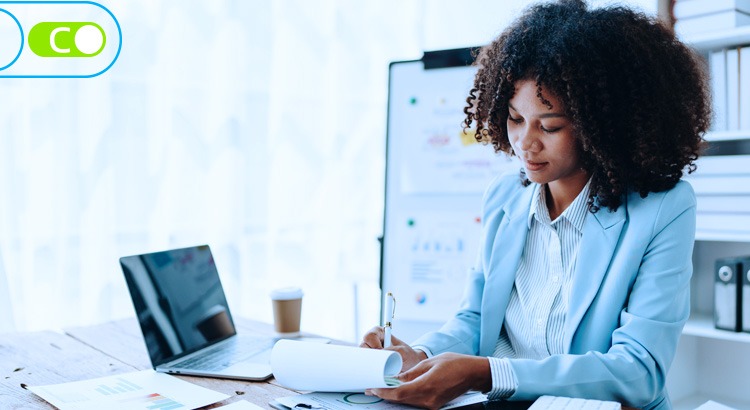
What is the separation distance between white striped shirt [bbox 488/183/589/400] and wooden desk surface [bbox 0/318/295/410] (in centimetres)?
51

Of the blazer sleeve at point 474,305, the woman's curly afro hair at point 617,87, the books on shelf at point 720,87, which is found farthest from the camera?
the books on shelf at point 720,87

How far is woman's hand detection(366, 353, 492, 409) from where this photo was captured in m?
1.05

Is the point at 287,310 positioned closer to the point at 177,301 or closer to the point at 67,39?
the point at 177,301

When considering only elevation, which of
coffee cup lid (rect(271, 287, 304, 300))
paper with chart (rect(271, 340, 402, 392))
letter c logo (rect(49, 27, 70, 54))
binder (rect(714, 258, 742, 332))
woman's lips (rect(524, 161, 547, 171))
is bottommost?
binder (rect(714, 258, 742, 332))

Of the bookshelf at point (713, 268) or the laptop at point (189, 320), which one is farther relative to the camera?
the bookshelf at point (713, 268)

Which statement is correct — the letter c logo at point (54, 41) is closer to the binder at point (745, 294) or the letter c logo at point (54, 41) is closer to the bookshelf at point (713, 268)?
the bookshelf at point (713, 268)

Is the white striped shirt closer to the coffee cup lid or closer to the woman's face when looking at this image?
the woman's face

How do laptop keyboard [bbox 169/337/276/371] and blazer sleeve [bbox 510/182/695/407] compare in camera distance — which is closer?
blazer sleeve [bbox 510/182/695/407]

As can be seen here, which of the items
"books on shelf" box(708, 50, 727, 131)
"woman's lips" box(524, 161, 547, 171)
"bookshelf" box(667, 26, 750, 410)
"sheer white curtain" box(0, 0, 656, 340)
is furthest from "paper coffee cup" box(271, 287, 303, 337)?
"books on shelf" box(708, 50, 727, 131)

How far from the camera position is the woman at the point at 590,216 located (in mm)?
1155

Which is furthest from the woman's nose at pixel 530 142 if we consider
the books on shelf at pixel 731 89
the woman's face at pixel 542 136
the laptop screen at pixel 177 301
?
the books on shelf at pixel 731 89

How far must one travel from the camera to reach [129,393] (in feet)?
3.80

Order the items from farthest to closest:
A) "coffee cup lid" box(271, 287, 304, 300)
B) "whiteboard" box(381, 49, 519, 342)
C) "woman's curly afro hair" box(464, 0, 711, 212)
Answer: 1. "whiteboard" box(381, 49, 519, 342)
2. "coffee cup lid" box(271, 287, 304, 300)
3. "woman's curly afro hair" box(464, 0, 711, 212)

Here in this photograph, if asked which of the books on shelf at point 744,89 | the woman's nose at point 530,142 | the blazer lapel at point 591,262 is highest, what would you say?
the books on shelf at point 744,89
